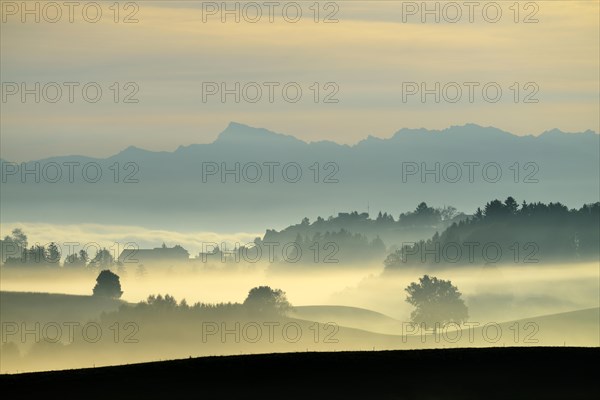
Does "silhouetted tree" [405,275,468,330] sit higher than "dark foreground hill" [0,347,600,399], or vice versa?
"silhouetted tree" [405,275,468,330]

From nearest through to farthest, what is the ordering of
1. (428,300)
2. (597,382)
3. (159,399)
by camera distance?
(159,399), (597,382), (428,300)

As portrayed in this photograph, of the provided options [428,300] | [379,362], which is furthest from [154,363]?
[428,300]

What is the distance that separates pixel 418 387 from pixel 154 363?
919cm

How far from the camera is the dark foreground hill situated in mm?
30172

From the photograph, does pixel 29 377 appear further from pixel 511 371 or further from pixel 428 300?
pixel 428 300

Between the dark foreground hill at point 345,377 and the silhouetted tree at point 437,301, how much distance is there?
55.2 meters

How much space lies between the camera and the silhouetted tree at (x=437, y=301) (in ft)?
299

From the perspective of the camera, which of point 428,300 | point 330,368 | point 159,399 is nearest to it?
point 159,399

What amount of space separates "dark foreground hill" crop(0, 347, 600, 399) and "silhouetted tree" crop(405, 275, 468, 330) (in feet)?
181

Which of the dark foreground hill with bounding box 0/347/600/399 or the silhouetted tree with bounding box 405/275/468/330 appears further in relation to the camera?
the silhouetted tree with bounding box 405/275/468/330

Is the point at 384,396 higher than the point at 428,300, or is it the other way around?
the point at 428,300

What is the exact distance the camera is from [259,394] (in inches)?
1180

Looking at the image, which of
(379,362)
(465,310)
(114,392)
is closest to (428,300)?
(465,310)

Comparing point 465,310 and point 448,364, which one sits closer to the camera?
point 448,364
